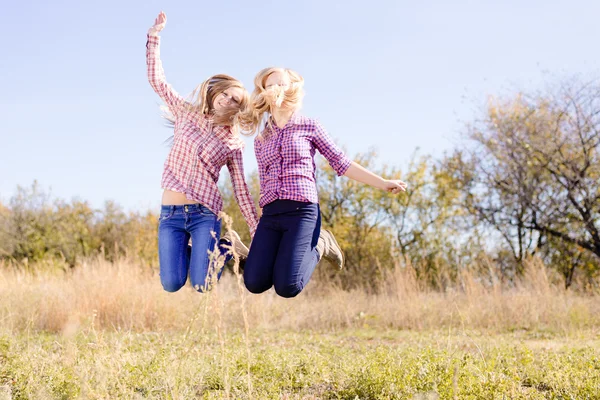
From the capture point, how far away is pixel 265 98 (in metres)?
4.64

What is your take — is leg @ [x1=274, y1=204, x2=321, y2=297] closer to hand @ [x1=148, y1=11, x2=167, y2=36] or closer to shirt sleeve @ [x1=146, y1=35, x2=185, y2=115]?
shirt sleeve @ [x1=146, y1=35, x2=185, y2=115]

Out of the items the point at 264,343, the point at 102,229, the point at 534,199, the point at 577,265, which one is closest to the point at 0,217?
the point at 102,229

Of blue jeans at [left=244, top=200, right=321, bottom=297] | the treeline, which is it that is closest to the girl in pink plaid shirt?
blue jeans at [left=244, top=200, right=321, bottom=297]

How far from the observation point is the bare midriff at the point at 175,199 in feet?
15.4

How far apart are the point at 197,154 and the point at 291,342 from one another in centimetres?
394

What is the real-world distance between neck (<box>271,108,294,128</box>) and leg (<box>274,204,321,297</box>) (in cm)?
68

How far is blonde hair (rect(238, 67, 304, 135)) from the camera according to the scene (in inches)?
183

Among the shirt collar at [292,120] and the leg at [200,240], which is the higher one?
the shirt collar at [292,120]

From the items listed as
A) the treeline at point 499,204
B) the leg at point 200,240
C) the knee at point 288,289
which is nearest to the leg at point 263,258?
the knee at point 288,289

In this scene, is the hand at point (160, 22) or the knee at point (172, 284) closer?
the knee at point (172, 284)

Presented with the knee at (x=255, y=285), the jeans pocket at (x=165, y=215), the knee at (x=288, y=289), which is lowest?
the knee at (x=288, y=289)

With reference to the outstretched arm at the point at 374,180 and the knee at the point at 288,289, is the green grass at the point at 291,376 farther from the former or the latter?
the outstretched arm at the point at 374,180

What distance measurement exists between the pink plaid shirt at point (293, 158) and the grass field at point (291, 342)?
1.10 m

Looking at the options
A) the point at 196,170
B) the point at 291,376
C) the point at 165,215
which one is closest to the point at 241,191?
the point at 196,170
